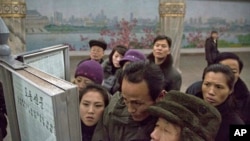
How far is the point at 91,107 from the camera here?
4.97 feet

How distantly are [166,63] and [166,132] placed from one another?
1686 millimetres

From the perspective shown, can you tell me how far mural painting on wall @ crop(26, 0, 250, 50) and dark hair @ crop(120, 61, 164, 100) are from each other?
8.00 meters

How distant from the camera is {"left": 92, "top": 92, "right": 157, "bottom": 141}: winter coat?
1.27 meters

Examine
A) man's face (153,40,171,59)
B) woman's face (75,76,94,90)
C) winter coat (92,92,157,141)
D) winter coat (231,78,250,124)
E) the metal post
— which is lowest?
winter coat (231,78,250,124)

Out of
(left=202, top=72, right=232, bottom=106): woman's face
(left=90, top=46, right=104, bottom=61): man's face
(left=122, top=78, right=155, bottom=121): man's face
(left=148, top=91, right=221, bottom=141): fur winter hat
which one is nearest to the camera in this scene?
(left=148, top=91, right=221, bottom=141): fur winter hat

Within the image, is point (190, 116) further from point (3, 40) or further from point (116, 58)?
point (116, 58)

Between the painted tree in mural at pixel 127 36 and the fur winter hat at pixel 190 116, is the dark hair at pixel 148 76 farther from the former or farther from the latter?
the painted tree in mural at pixel 127 36

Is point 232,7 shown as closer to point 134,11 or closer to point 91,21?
point 134,11

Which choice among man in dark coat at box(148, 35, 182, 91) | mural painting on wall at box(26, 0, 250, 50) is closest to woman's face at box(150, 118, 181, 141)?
man in dark coat at box(148, 35, 182, 91)

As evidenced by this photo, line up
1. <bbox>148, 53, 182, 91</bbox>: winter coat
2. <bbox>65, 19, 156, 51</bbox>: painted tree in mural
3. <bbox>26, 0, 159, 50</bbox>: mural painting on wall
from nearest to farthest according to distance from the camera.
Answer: <bbox>148, 53, 182, 91</bbox>: winter coat, <bbox>26, 0, 159, 50</bbox>: mural painting on wall, <bbox>65, 19, 156, 51</bbox>: painted tree in mural

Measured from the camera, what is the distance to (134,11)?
9930 mm

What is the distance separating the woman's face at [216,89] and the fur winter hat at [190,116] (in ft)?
2.08

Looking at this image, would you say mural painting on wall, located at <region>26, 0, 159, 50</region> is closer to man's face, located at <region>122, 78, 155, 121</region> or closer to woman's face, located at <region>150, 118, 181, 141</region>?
man's face, located at <region>122, 78, 155, 121</region>

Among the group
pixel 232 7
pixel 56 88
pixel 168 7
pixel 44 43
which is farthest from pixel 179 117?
pixel 232 7
